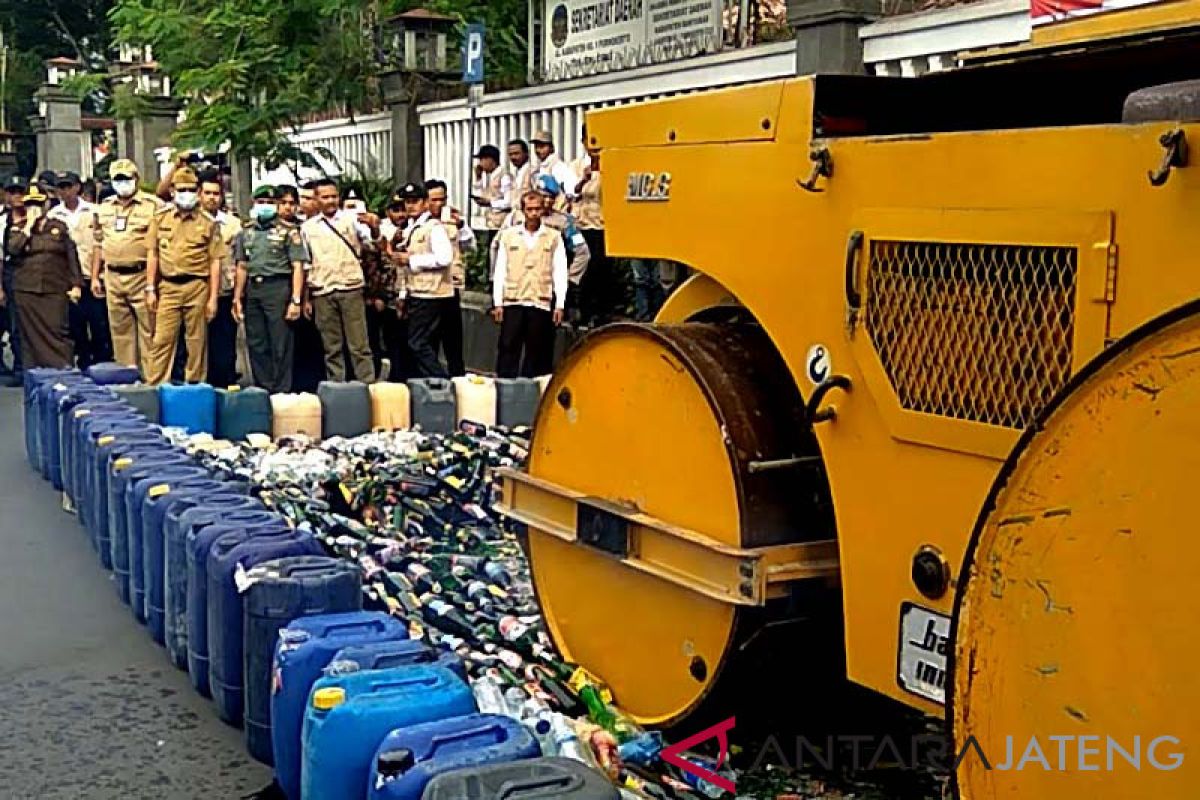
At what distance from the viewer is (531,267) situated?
33.6 feet

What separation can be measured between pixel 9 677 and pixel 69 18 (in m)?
39.9

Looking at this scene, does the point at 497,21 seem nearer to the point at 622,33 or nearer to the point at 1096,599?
the point at 622,33

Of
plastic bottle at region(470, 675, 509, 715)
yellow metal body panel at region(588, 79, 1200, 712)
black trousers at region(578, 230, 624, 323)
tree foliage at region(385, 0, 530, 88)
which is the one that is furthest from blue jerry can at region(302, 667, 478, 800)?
tree foliage at region(385, 0, 530, 88)

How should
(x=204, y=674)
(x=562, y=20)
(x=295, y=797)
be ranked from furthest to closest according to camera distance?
(x=562, y=20) < (x=204, y=674) < (x=295, y=797)

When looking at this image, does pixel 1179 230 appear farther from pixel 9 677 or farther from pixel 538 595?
pixel 9 677

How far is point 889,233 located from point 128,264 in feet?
30.4

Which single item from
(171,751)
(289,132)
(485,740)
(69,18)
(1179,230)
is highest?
(69,18)

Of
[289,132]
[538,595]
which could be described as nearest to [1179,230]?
[538,595]

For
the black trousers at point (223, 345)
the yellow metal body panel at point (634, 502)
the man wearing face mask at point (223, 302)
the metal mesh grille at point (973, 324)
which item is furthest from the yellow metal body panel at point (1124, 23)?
the black trousers at point (223, 345)

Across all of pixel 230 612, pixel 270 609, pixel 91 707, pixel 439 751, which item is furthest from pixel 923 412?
pixel 91 707

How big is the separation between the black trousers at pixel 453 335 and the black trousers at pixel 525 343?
0.63 meters

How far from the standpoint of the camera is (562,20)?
12484 millimetres

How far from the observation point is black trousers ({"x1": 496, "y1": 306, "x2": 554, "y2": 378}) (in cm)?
1043

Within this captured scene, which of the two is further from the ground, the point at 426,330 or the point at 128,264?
the point at 128,264
